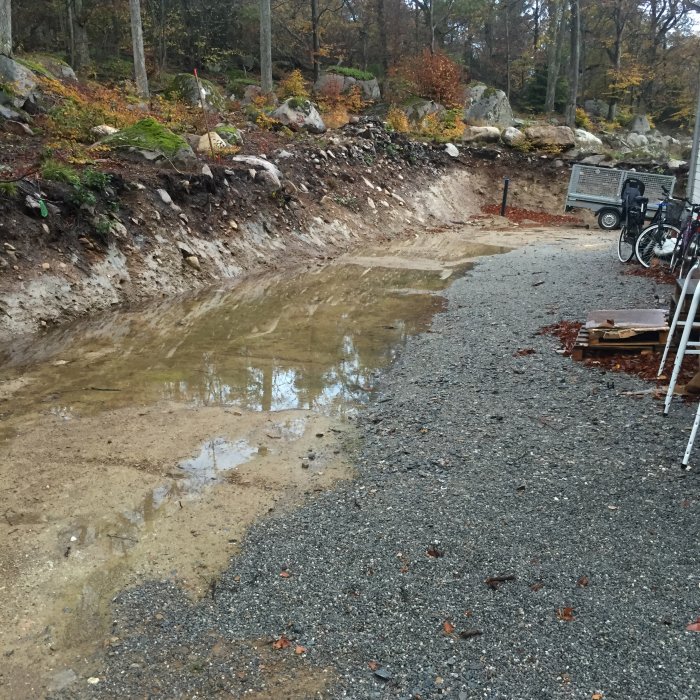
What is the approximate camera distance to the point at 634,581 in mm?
3068

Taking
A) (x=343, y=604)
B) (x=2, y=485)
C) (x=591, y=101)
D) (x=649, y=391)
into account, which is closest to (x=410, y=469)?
(x=343, y=604)

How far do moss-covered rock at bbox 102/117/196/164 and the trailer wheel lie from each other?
13.5 meters

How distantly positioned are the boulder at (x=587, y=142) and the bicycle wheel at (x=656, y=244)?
52.2 feet

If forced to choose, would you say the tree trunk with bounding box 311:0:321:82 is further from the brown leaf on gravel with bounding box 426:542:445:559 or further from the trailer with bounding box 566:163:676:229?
the brown leaf on gravel with bounding box 426:542:445:559

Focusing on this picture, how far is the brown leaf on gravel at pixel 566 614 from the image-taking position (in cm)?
288

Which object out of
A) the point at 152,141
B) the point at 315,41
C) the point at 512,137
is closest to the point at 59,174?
the point at 152,141

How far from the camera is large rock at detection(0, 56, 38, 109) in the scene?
1223cm

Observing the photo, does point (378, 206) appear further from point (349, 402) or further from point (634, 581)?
point (634, 581)

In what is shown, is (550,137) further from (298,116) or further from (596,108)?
(596,108)

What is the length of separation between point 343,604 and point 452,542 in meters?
0.82

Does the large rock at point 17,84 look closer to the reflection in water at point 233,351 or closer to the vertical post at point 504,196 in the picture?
the reflection in water at point 233,351

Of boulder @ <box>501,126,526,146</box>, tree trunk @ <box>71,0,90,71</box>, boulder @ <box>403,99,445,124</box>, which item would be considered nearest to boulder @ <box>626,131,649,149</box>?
boulder @ <box>501,126,526,146</box>

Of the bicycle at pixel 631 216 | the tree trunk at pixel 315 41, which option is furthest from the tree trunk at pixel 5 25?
the tree trunk at pixel 315 41

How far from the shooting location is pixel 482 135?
24.7 m
